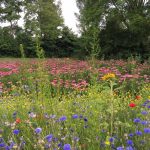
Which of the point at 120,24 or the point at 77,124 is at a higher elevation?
the point at 120,24

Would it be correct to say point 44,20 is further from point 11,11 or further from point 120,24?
point 120,24

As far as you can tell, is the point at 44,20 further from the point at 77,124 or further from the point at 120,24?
the point at 77,124

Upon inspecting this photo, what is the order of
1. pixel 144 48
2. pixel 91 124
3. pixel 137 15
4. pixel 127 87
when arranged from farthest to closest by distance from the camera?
pixel 144 48, pixel 137 15, pixel 127 87, pixel 91 124

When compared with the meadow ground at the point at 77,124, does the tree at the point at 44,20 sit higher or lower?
higher

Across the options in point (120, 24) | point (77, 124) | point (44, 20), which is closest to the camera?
point (77, 124)

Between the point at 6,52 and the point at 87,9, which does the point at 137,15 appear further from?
the point at 6,52

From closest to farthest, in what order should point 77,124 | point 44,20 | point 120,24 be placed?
point 77,124 < point 120,24 < point 44,20

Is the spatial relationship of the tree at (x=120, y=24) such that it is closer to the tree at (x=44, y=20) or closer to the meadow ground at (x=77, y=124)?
the tree at (x=44, y=20)

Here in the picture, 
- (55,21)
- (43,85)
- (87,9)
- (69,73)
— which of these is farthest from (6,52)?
(43,85)

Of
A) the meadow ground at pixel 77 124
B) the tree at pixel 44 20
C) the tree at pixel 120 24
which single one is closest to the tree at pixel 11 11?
the tree at pixel 44 20

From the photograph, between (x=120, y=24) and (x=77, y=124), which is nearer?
(x=77, y=124)

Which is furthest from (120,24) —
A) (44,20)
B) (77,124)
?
(77,124)

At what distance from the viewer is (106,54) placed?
2464 cm

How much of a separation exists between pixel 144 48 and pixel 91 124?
20.4 m
